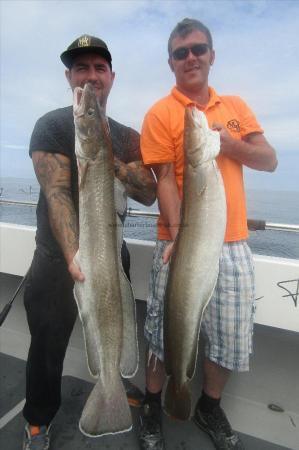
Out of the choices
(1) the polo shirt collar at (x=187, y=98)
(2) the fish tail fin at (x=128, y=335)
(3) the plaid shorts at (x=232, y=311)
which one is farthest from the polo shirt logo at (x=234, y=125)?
(2) the fish tail fin at (x=128, y=335)

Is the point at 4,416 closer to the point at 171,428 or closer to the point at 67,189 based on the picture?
the point at 171,428

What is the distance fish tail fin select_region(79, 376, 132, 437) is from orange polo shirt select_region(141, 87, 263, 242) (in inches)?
42.2

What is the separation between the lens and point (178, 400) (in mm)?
2277

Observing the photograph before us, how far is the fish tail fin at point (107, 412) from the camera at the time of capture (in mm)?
2141

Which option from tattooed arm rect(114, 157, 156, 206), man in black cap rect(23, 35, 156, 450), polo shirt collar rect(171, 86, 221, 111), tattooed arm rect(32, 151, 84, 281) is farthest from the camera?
tattooed arm rect(114, 157, 156, 206)

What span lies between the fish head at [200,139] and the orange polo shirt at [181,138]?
1.00ft

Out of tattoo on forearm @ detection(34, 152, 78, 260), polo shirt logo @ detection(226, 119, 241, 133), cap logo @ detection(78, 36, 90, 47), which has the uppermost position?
cap logo @ detection(78, 36, 90, 47)

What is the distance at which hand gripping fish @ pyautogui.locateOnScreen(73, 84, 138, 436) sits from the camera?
2111mm

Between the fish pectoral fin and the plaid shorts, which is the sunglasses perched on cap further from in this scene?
the plaid shorts

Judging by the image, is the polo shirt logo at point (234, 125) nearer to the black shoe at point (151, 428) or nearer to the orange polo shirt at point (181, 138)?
the orange polo shirt at point (181, 138)

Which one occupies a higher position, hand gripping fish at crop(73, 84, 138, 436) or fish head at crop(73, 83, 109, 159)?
fish head at crop(73, 83, 109, 159)

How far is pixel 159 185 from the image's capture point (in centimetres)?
258

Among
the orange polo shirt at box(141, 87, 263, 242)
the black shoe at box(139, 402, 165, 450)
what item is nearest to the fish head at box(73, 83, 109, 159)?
the orange polo shirt at box(141, 87, 263, 242)

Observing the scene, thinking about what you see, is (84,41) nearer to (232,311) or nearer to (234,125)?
(234,125)
